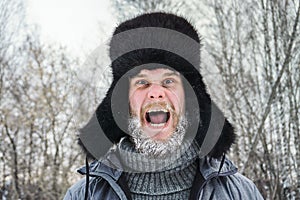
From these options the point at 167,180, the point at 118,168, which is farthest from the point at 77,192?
the point at 167,180

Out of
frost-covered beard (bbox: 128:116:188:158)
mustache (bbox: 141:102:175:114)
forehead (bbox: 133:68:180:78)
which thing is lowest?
frost-covered beard (bbox: 128:116:188:158)

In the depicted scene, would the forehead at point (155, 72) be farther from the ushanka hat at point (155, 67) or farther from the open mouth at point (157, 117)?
the open mouth at point (157, 117)

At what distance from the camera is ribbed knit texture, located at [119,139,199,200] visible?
6.34 feet

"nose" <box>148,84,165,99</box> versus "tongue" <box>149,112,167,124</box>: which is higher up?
"nose" <box>148,84,165,99</box>

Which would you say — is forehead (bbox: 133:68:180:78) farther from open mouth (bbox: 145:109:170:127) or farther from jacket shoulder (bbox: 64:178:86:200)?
jacket shoulder (bbox: 64:178:86:200)

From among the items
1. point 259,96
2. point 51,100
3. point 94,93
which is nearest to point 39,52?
point 51,100

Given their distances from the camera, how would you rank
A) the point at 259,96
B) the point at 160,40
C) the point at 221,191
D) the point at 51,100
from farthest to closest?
the point at 51,100, the point at 259,96, the point at 160,40, the point at 221,191

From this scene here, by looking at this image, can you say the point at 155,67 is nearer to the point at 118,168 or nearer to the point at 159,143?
the point at 159,143

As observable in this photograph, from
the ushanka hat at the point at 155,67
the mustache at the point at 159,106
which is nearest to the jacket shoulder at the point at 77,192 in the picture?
the ushanka hat at the point at 155,67

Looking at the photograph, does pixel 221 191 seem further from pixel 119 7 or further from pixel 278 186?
pixel 119 7

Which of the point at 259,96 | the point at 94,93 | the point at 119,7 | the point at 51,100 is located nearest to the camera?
the point at 94,93

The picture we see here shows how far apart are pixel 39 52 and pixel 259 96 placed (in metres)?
5.25

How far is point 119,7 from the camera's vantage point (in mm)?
8039

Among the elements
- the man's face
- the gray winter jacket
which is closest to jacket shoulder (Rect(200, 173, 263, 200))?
the gray winter jacket
